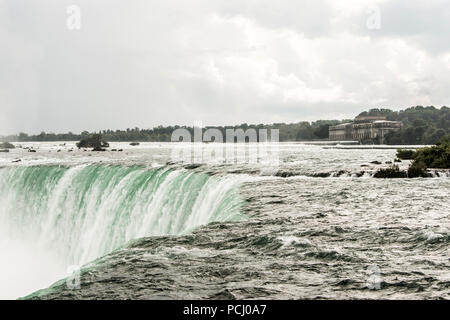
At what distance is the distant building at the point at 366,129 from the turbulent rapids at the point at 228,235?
270ft

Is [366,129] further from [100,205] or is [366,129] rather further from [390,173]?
[100,205]

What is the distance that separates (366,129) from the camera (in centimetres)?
11700

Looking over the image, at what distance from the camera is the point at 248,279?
8.42 m

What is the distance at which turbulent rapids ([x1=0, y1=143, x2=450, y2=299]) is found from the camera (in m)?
8.24

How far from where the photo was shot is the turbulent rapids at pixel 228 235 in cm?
824

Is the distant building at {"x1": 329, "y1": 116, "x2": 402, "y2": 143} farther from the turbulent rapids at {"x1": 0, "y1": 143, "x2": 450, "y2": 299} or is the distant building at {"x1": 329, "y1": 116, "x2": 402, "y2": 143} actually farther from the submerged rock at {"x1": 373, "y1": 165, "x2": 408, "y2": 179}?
the turbulent rapids at {"x1": 0, "y1": 143, "x2": 450, "y2": 299}

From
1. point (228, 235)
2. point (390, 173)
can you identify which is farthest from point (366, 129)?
point (228, 235)

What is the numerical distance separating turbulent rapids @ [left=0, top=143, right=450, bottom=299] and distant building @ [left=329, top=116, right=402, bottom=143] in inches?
3240

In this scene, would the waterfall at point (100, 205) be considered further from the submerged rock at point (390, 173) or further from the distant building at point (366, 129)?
the distant building at point (366, 129)

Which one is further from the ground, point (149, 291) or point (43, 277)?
point (149, 291)

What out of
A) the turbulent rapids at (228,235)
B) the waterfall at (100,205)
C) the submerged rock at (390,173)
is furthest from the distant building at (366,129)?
the turbulent rapids at (228,235)

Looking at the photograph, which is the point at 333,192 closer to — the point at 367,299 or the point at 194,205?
the point at 194,205
